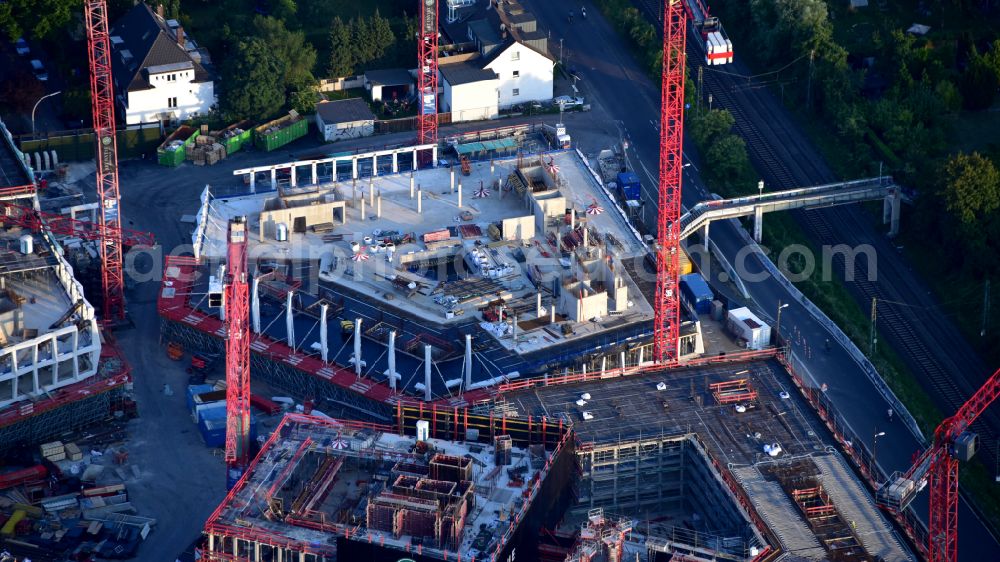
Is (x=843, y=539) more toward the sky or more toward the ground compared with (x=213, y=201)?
more toward the ground

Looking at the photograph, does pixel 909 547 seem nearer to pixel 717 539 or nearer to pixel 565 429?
pixel 717 539

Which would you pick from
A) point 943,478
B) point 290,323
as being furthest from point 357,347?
point 943,478

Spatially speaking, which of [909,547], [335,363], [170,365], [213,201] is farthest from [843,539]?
[213,201]

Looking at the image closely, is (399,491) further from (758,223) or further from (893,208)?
(893,208)

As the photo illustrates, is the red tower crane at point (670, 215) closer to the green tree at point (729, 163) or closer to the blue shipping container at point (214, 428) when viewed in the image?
the green tree at point (729, 163)

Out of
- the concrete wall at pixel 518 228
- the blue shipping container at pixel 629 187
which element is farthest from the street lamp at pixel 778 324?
the concrete wall at pixel 518 228

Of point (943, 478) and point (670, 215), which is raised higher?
point (670, 215)
